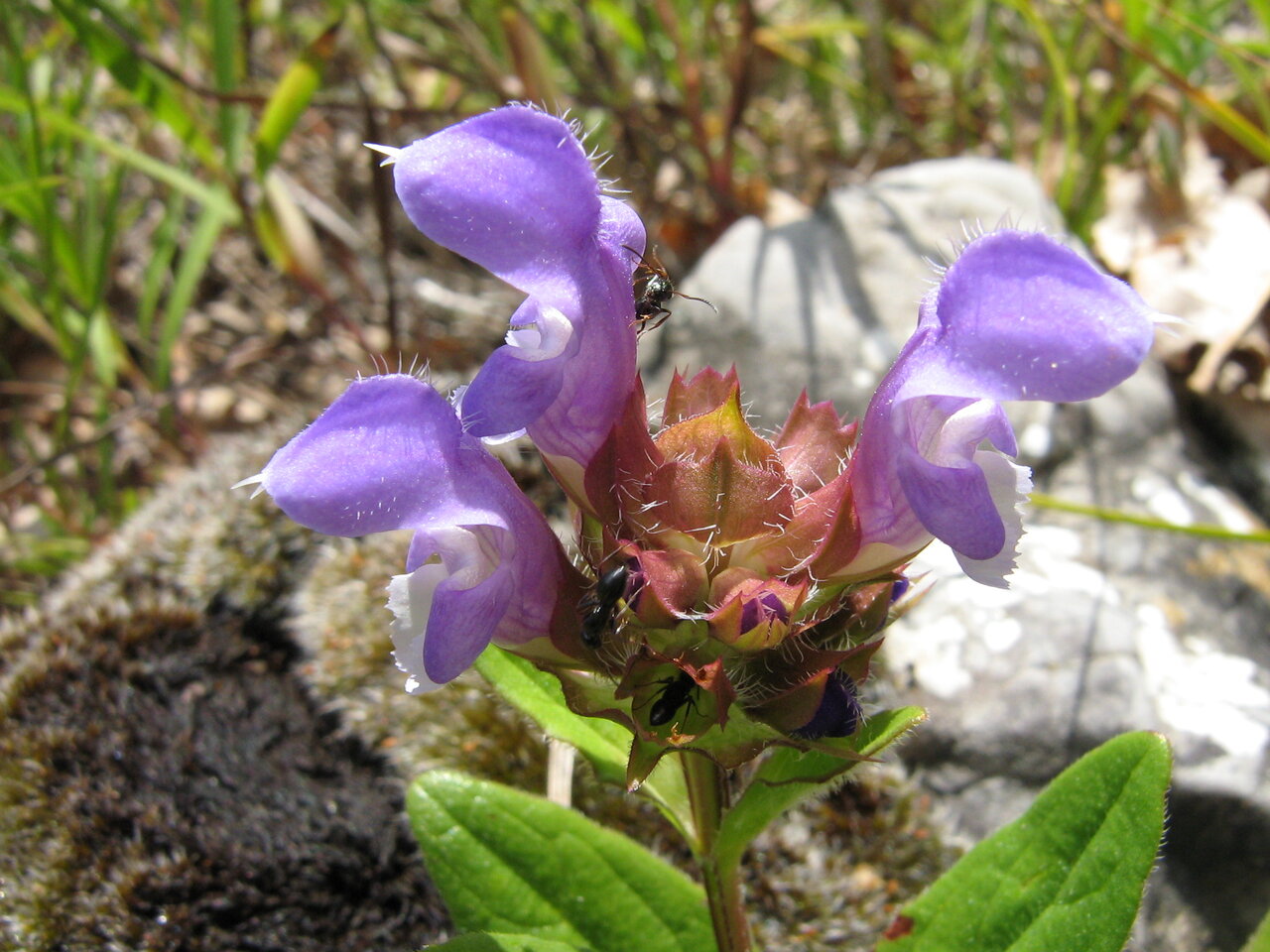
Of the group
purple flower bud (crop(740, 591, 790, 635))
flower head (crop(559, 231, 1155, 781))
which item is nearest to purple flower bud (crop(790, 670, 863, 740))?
flower head (crop(559, 231, 1155, 781))

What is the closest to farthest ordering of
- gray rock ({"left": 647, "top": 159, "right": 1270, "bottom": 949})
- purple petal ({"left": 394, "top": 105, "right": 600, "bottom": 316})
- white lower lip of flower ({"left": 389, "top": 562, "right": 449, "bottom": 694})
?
purple petal ({"left": 394, "top": 105, "right": 600, "bottom": 316}), white lower lip of flower ({"left": 389, "top": 562, "right": 449, "bottom": 694}), gray rock ({"left": 647, "top": 159, "right": 1270, "bottom": 949})

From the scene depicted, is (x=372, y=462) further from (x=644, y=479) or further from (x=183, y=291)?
(x=183, y=291)

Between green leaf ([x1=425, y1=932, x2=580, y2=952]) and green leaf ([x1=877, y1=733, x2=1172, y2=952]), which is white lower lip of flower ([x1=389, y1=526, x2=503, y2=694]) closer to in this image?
green leaf ([x1=425, y1=932, x2=580, y2=952])

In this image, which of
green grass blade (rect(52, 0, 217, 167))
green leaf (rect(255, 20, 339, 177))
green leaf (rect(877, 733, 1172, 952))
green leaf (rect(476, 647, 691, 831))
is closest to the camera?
green leaf (rect(877, 733, 1172, 952))

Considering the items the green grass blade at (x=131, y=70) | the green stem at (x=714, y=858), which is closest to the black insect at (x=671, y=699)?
the green stem at (x=714, y=858)

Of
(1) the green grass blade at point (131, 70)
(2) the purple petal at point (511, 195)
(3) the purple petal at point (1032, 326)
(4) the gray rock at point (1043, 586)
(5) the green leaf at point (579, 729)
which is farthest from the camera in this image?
(1) the green grass blade at point (131, 70)

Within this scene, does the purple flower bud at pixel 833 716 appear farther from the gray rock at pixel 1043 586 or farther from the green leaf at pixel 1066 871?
the gray rock at pixel 1043 586

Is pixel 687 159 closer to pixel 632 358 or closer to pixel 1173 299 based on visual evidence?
pixel 1173 299

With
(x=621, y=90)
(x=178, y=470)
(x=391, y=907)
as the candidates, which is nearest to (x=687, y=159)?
(x=621, y=90)
